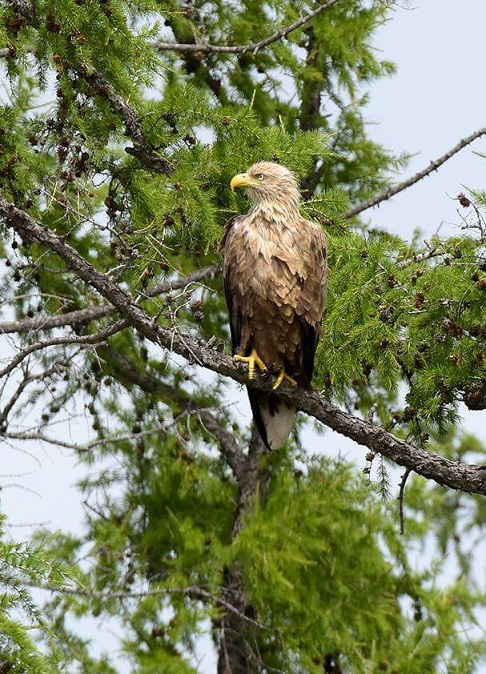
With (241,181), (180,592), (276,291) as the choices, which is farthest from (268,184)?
(180,592)

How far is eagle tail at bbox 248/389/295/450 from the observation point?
5.64 metres

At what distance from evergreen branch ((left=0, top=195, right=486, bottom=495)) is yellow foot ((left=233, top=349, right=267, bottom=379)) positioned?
185 millimetres

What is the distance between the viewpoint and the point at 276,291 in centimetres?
516

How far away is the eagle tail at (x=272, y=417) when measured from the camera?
18.5ft

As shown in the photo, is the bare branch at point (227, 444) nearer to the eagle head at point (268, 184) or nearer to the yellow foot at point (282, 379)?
the eagle head at point (268, 184)

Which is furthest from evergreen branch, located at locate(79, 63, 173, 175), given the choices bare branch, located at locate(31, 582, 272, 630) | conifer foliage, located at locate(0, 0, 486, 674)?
bare branch, located at locate(31, 582, 272, 630)

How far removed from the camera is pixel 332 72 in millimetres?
8539

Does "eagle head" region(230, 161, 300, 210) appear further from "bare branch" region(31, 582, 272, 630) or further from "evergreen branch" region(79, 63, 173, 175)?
"bare branch" region(31, 582, 272, 630)

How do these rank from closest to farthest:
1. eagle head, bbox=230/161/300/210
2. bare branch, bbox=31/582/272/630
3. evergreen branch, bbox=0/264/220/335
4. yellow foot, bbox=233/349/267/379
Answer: yellow foot, bbox=233/349/267/379 < eagle head, bbox=230/161/300/210 < bare branch, bbox=31/582/272/630 < evergreen branch, bbox=0/264/220/335

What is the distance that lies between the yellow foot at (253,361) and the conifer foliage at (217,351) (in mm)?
94

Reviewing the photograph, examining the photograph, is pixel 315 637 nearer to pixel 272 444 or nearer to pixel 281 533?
pixel 281 533

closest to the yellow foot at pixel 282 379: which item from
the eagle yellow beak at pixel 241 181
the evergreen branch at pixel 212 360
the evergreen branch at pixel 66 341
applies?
the evergreen branch at pixel 212 360

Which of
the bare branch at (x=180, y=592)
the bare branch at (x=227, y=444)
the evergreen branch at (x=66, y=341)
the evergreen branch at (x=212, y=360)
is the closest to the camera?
the evergreen branch at (x=212, y=360)

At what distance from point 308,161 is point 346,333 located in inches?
53.7
